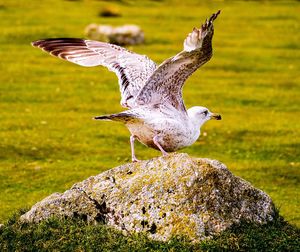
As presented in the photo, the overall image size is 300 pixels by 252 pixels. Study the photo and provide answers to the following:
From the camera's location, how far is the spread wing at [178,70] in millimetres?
8391

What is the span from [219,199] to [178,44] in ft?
77.4

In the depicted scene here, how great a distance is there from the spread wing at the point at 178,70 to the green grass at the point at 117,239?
1.53 m

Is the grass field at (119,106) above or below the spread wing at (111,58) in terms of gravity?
below

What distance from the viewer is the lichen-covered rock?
907 centimetres

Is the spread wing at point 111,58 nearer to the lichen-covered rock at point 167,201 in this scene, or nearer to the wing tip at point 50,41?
the wing tip at point 50,41

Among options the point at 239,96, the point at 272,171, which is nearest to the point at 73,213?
the point at 272,171

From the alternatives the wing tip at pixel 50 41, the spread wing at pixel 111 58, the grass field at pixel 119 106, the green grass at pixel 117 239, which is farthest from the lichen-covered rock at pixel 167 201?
the grass field at pixel 119 106

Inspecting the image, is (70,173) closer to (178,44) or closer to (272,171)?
(272,171)

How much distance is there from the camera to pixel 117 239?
355 inches

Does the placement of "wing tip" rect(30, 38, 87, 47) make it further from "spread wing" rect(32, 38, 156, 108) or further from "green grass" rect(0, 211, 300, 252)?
"green grass" rect(0, 211, 300, 252)

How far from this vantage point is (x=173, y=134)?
9.19 meters

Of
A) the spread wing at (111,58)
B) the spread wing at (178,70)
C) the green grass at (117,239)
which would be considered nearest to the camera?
the spread wing at (178,70)

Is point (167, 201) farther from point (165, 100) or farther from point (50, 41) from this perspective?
point (50, 41)

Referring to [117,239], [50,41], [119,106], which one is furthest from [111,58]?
[119,106]
